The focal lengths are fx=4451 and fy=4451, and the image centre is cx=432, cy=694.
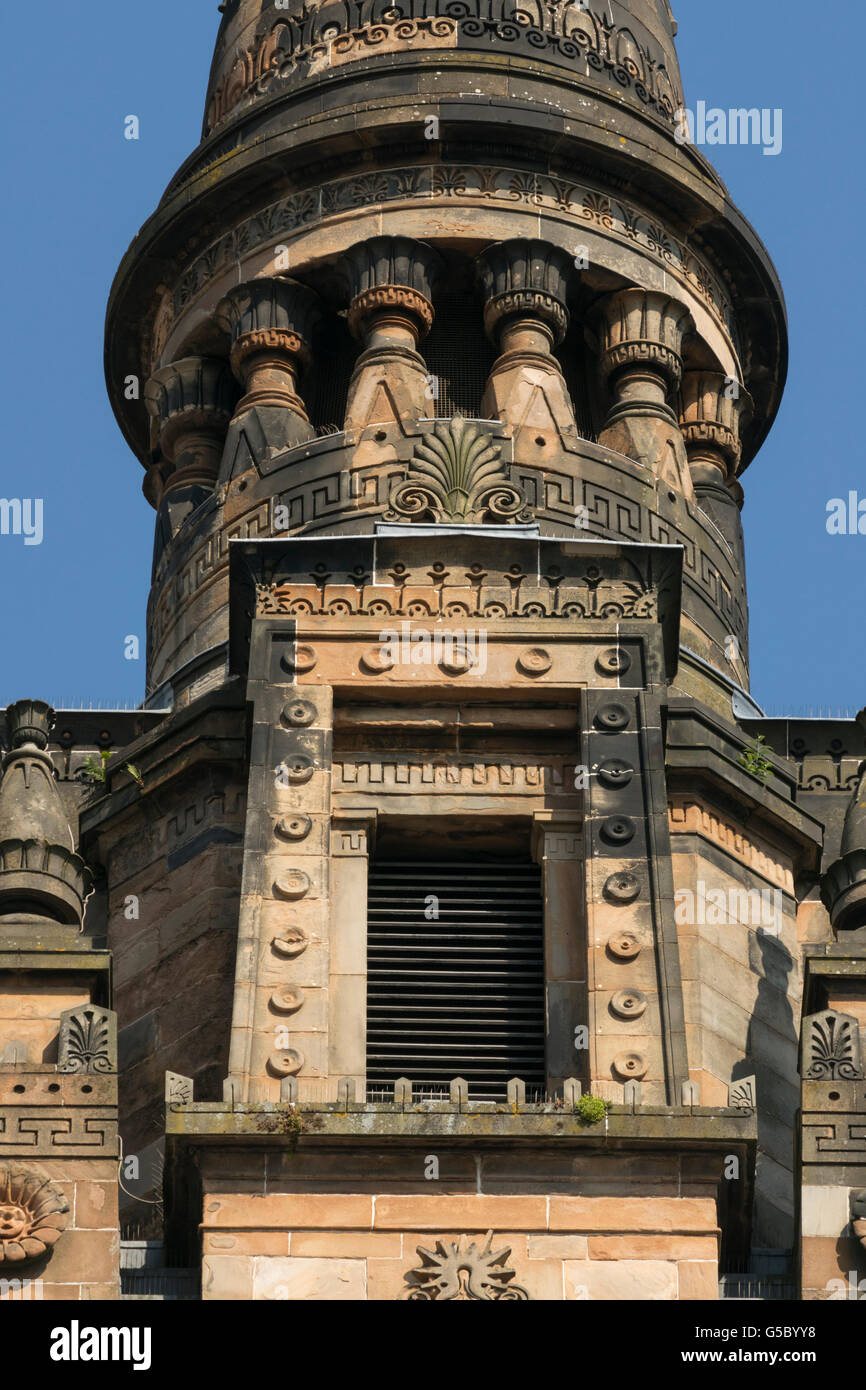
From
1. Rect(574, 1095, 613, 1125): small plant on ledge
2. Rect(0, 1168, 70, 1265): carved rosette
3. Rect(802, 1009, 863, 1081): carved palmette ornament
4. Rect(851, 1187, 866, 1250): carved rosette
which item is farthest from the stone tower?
Rect(0, 1168, 70, 1265): carved rosette

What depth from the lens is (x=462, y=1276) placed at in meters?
36.3

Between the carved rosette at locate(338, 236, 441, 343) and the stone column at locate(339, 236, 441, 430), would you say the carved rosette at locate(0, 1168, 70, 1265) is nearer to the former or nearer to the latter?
the stone column at locate(339, 236, 441, 430)

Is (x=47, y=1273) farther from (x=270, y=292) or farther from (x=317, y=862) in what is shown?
(x=270, y=292)

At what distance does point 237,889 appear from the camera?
42.5 meters

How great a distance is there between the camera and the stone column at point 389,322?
49.3m

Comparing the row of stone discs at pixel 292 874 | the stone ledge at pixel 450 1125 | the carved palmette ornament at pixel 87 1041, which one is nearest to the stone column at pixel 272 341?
the row of stone discs at pixel 292 874

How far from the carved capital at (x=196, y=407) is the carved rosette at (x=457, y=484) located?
722 centimetres

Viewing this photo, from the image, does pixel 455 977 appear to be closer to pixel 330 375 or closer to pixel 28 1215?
pixel 28 1215

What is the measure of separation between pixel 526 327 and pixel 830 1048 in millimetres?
14813

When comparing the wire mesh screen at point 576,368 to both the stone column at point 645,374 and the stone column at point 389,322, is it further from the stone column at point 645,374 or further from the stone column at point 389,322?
the stone column at point 389,322

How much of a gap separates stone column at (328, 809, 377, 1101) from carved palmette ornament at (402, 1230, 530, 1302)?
206 centimetres

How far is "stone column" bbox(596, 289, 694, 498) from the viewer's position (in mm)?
50344
